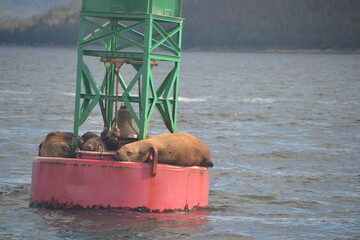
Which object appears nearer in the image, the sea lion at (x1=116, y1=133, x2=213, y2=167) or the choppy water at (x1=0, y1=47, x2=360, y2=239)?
the choppy water at (x1=0, y1=47, x2=360, y2=239)

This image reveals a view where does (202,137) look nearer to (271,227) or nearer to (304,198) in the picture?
(304,198)

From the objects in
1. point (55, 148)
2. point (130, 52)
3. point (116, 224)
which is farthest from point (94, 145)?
point (130, 52)

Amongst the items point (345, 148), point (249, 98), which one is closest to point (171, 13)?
point (345, 148)

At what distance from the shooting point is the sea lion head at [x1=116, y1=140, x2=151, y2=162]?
16.1m

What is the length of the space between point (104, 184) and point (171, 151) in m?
1.58

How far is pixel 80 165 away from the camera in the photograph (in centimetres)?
1584

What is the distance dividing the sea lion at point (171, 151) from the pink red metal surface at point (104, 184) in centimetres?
31

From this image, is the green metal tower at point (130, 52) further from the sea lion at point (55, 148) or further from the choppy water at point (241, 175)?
the choppy water at point (241, 175)

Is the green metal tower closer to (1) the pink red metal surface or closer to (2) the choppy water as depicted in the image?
(1) the pink red metal surface

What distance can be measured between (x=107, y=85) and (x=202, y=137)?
16.1 metres

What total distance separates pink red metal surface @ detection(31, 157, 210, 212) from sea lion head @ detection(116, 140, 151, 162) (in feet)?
0.99

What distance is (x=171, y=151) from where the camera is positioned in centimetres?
1664

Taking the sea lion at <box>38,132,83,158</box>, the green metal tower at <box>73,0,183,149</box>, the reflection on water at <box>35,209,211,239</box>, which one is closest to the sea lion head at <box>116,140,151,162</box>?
the green metal tower at <box>73,0,183,149</box>

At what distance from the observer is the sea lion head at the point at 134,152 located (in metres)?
16.1
